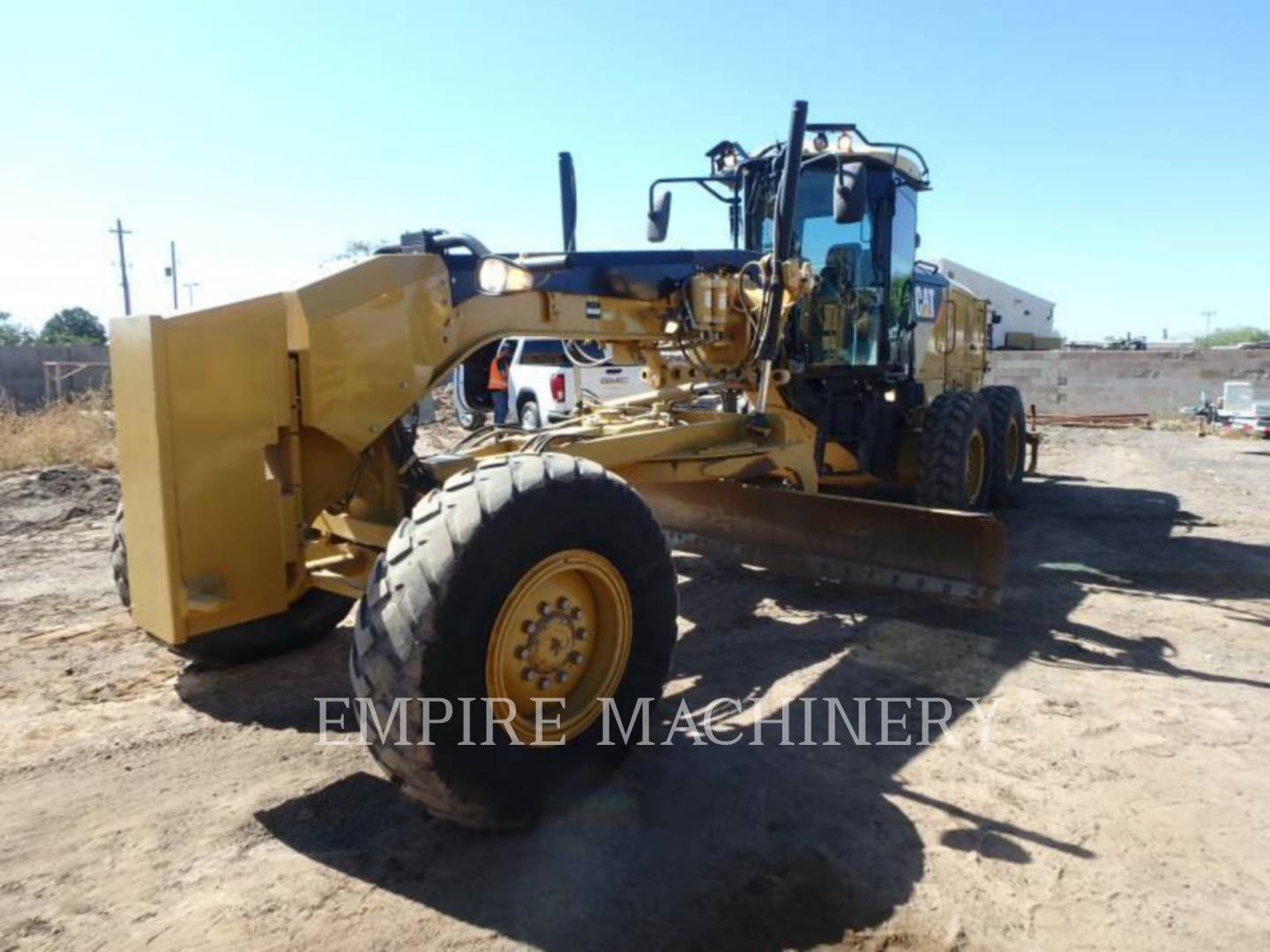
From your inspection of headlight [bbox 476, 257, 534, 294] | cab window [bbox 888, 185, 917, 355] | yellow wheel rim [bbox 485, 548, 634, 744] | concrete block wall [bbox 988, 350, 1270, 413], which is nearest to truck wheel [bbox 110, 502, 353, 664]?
yellow wheel rim [bbox 485, 548, 634, 744]

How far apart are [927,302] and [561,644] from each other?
20.5 feet

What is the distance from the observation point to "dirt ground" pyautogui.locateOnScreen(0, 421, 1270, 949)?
2.71 m

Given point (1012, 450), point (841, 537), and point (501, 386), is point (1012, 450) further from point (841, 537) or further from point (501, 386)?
point (501, 386)

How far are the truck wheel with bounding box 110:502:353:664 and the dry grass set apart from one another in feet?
27.3

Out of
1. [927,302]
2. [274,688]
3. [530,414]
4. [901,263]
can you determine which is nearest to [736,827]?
[274,688]

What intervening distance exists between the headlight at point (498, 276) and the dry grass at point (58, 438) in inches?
373

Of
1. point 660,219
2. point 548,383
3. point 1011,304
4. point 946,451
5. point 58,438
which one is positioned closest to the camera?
point 660,219

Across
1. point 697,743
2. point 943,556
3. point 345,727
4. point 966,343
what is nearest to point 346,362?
point 345,727

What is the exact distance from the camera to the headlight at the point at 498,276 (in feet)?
13.4

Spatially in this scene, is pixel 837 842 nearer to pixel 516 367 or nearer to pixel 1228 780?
pixel 1228 780

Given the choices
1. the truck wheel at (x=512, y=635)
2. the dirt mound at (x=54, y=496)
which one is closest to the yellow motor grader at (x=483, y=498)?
the truck wheel at (x=512, y=635)

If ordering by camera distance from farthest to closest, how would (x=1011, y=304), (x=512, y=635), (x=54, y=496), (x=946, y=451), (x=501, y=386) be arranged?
(x=1011, y=304) < (x=501, y=386) < (x=54, y=496) < (x=946, y=451) < (x=512, y=635)

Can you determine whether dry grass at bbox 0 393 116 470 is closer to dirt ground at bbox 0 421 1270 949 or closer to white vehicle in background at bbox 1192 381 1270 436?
dirt ground at bbox 0 421 1270 949

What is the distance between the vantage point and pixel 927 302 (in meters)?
8.40
